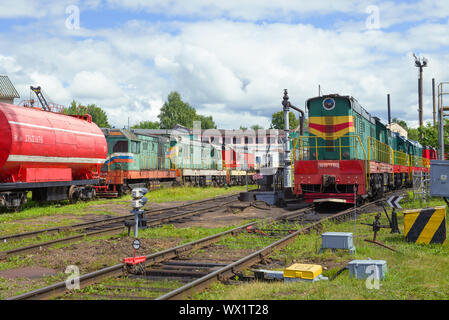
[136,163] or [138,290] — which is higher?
[136,163]

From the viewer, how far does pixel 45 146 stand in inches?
688

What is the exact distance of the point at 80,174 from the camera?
21.2 m

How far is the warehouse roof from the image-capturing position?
174ft

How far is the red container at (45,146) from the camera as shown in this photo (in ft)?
52.4

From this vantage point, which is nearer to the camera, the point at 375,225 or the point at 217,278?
the point at 217,278

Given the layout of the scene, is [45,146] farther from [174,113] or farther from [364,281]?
[174,113]

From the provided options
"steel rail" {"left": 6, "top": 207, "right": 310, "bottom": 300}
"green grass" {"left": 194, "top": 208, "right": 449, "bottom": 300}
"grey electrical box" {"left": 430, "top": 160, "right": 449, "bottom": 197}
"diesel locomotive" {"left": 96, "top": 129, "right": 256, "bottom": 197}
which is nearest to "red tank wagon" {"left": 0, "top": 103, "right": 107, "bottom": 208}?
"diesel locomotive" {"left": 96, "top": 129, "right": 256, "bottom": 197}

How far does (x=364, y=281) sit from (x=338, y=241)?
2383mm

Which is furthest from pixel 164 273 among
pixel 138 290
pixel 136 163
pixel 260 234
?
pixel 136 163

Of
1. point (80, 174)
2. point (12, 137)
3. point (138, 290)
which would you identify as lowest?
point (138, 290)

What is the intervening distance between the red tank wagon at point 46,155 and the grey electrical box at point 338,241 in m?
12.2

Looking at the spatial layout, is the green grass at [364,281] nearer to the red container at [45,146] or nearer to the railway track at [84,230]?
the railway track at [84,230]
